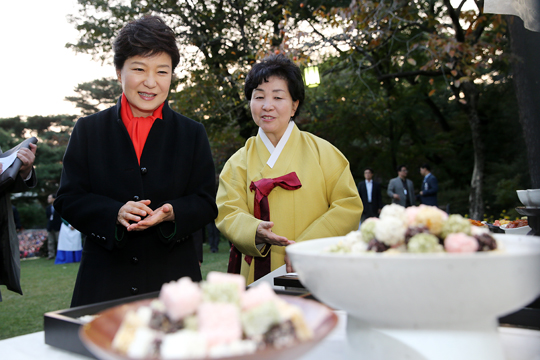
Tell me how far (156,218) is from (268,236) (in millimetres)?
495

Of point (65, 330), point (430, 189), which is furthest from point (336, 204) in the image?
point (430, 189)

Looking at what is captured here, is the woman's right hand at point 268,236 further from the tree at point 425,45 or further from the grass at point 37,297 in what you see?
the tree at point 425,45

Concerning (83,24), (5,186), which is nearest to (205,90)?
(83,24)

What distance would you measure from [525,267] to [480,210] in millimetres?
8716

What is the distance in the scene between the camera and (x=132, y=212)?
4.64ft

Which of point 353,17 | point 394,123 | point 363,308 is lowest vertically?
point 363,308

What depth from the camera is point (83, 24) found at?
11.0 metres

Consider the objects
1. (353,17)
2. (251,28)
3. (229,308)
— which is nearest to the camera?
(229,308)

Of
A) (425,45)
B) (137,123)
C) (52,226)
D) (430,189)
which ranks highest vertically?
(425,45)

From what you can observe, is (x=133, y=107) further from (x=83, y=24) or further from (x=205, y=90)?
(x=83, y=24)

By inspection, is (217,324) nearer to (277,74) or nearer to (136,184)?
(136,184)

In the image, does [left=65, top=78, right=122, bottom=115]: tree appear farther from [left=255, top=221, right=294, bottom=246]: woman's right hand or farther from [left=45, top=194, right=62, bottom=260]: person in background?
[left=255, top=221, right=294, bottom=246]: woman's right hand

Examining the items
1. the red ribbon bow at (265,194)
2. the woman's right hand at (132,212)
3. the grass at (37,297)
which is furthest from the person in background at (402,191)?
the woman's right hand at (132,212)

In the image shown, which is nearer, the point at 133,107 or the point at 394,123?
the point at 133,107
